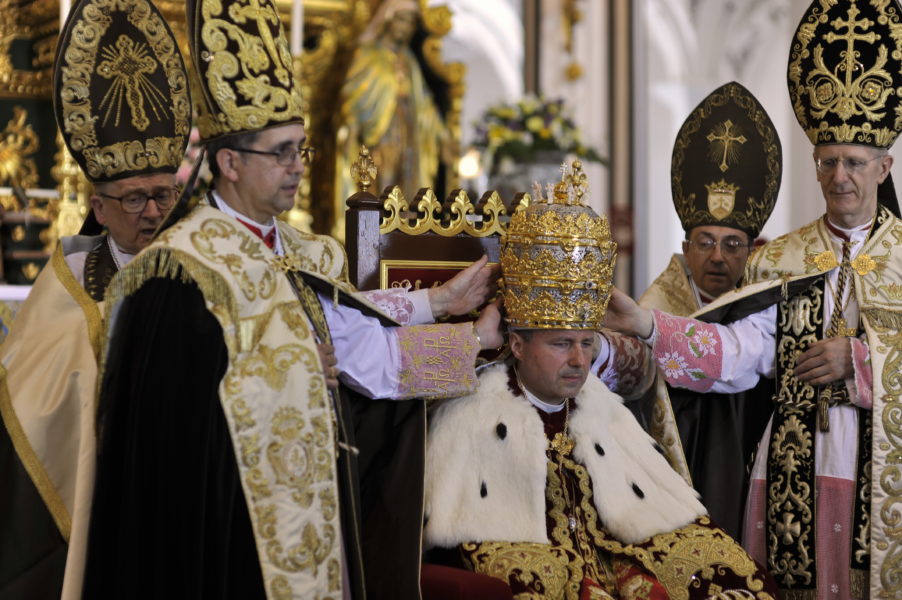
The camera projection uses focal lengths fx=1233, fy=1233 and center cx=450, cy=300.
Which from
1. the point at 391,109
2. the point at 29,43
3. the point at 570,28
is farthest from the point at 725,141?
the point at 570,28

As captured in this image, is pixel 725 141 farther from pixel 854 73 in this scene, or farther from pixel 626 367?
pixel 626 367

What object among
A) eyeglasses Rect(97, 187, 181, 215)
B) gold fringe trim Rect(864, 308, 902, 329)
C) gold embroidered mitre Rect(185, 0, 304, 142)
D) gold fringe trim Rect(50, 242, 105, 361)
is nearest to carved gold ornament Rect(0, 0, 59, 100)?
eyeglasses Rect(97, 187, 181, 215)

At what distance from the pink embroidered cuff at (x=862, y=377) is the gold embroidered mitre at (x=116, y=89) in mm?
2491

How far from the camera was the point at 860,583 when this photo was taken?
427 cm

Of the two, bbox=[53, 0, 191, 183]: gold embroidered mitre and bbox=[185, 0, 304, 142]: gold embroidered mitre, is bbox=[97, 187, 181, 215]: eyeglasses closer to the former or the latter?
bbox=[53, 0, 191, 183]: gold embroidered mitre

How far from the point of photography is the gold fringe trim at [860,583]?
425 centimetres

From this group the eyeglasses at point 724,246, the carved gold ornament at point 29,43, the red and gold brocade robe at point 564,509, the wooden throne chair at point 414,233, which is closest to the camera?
the red and gold brocade robe at point 564,509

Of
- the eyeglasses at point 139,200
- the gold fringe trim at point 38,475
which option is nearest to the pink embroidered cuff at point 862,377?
the eyeglasses at point 139,200

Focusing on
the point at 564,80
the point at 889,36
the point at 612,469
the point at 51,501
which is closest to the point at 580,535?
the point at 612,469

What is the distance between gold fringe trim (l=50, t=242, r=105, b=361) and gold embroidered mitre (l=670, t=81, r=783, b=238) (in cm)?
247

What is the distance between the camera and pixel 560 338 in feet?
12.9

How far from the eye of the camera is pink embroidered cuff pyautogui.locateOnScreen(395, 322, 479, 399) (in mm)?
3902

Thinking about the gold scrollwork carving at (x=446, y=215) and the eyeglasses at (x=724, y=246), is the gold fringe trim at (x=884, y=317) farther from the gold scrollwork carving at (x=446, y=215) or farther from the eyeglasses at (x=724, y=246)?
the gold scrollwork carving at (x=446, y=215)

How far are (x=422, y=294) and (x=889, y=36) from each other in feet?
6.31
